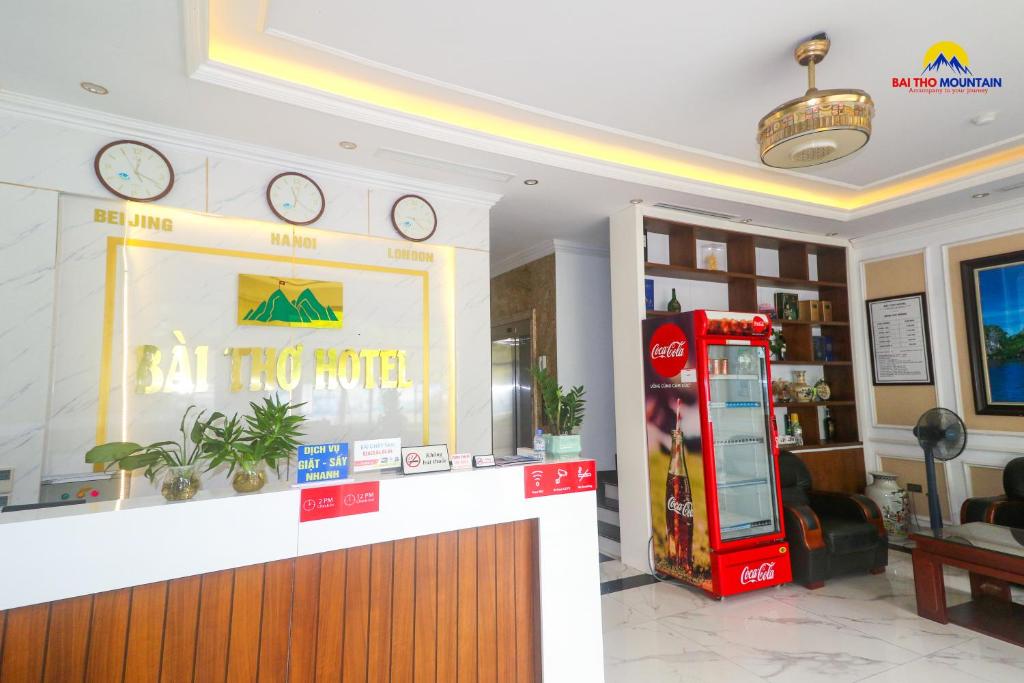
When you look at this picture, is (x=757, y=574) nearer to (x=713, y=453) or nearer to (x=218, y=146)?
(x=713, y=453)

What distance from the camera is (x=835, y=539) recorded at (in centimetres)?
393

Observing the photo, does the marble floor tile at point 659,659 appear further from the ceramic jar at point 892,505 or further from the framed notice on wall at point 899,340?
the framed notice on wall at point 899,340

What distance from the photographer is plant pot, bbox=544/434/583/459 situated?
256 centimetres

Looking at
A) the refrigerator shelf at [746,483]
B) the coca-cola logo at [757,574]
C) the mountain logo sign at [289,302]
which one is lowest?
the coca-cola logo at [757,574]

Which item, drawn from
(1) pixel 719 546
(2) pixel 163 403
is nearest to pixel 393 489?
(2) pixel 163 403

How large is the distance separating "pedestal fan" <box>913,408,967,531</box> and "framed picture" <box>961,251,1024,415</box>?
54 cm

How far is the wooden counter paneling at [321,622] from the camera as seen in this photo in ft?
5.02

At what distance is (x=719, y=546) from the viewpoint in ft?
12.4

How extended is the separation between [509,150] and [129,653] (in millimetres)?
3181

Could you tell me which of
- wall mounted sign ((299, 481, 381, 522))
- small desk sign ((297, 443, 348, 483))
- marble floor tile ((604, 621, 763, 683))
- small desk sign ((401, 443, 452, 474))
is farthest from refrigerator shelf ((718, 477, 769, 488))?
small desk sign ((297, 443, 348, 483))

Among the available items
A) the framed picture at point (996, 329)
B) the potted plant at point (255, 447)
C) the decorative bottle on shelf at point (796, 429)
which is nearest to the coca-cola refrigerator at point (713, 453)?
the decorative bottle on shelf at point (796, 429)

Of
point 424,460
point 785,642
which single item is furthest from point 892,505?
point 424,460

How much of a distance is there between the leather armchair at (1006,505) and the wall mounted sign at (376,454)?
14.8ft

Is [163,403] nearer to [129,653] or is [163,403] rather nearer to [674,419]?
[129,653]
